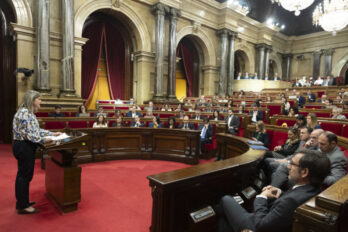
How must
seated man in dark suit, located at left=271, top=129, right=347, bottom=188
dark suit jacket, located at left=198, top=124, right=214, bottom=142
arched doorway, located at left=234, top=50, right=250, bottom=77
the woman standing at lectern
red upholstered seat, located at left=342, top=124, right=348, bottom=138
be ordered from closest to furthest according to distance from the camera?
seated man in dark suit, located at left=271, top=129, right=347, bottom=188, the woman standing at lectern, red upholstered seat, located at left=342, top=124, right=348, bottom=138, dark suit jacket, located at left=198, top=124, right=214, bottom=142, arched doorway, located at left=234, top=50, right=250, bottom=77

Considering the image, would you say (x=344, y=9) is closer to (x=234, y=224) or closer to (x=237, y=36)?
(x=237, y=36)

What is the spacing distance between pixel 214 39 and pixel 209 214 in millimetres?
12187

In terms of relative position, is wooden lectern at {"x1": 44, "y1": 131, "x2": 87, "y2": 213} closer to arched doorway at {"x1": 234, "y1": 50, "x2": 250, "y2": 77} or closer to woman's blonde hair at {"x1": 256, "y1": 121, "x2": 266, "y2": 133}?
woman's blonde hair at {"x1": 256, "y1": 121, "x2": 266, "y2": 133}

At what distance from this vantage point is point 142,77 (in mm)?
9797

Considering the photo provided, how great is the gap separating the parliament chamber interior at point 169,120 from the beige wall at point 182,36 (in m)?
0.05

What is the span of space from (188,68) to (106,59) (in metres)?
4.96

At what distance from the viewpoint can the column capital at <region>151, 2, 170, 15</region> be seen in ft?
31.0

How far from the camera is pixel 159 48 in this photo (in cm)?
962

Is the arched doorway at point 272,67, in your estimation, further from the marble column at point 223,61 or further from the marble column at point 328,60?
the marble column at point 223,61

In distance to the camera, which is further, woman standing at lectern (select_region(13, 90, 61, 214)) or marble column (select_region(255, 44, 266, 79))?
marble column (select_region(255, 44, 266, 79))

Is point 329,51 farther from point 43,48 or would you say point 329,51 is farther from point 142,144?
point 43,48

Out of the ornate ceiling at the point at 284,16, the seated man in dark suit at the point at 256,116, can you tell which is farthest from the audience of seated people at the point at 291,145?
the ornate ceiling at the point at 284,16

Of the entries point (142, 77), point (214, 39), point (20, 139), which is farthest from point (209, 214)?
point (214, 39)

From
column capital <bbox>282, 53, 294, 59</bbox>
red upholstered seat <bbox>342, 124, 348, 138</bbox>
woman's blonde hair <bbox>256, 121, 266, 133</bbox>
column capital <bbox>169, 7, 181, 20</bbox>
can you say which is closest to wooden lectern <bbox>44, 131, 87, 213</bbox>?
woman's blonde hair <bbox>256, 121, 266, 133</bbox>
